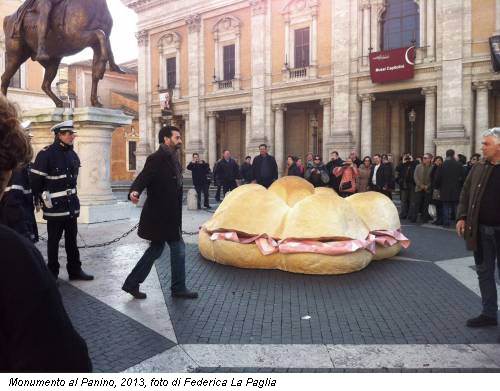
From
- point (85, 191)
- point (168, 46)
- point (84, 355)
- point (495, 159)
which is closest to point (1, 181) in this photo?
point (84, 355)

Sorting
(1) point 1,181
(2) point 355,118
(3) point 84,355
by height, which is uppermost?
(2) point 355,118

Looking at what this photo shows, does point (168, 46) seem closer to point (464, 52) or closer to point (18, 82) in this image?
point (18, 82)

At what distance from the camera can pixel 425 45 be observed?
973 inches

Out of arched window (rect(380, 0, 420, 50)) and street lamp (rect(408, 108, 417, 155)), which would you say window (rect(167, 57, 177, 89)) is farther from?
street lamp (rect(408, 108, 417, 155))

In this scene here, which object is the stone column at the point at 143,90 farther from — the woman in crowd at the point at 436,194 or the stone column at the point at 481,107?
the woman in crowd at the point at 436,194

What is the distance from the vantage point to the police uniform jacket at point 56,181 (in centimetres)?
593

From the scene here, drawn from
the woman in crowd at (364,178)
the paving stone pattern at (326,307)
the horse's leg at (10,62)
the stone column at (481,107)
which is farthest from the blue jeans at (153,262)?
the stone column at (481,107)

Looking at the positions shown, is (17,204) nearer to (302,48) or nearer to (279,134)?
(279,134)

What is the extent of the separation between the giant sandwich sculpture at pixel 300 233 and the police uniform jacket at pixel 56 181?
83.9 inches

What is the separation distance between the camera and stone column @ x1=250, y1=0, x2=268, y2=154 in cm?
Result: 3098

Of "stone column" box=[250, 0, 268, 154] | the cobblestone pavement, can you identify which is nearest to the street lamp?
"stone column" box=[250, 0, 268, 154]

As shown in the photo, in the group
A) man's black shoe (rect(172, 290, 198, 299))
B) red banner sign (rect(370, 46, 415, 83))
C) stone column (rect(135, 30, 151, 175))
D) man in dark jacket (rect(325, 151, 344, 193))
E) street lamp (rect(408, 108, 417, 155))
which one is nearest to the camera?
man's black shoe (rect(172, 290, 198, 299))

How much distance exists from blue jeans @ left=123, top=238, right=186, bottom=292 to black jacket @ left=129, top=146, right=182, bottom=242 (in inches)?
4.3

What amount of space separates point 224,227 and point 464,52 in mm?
20469
